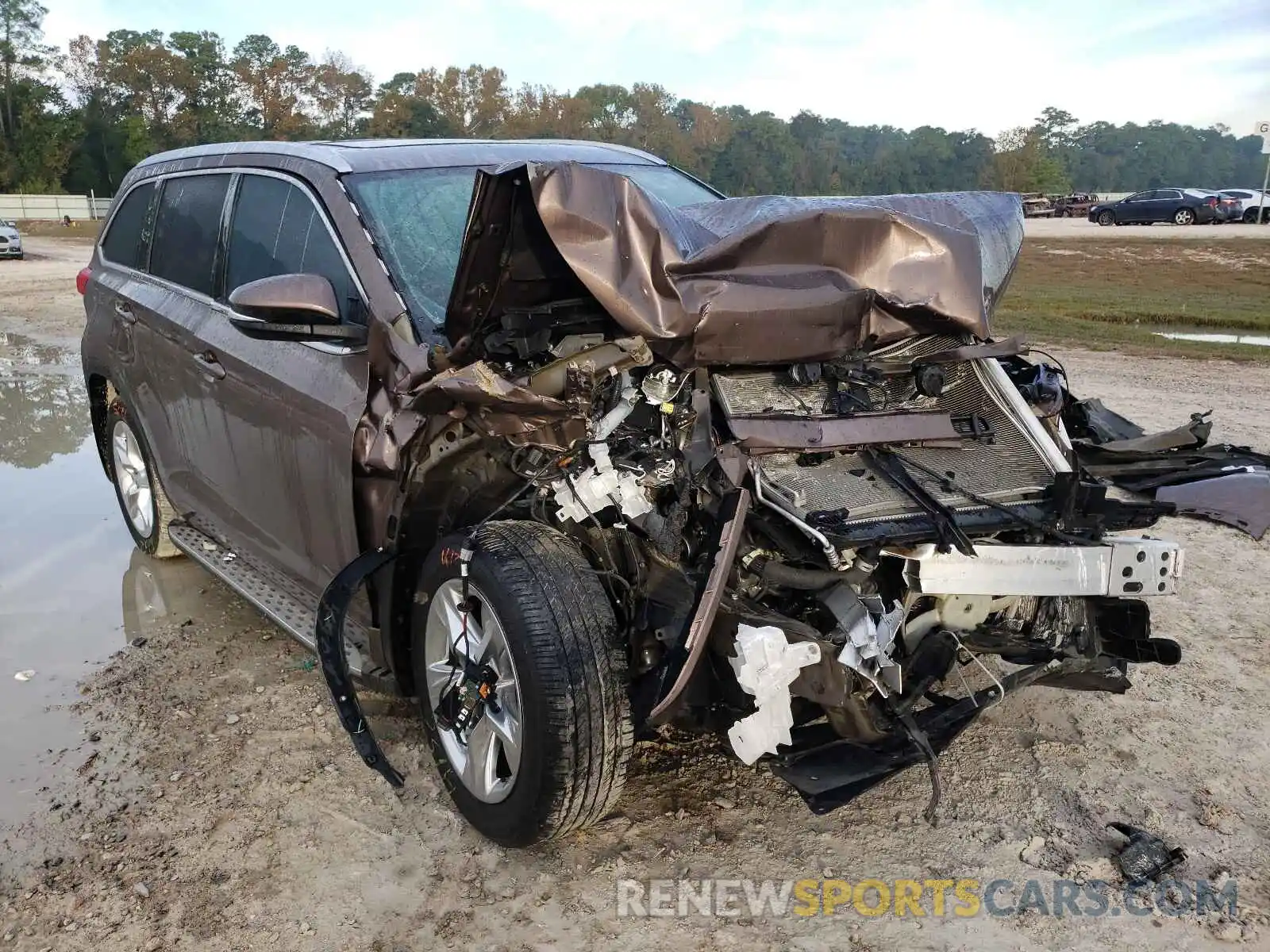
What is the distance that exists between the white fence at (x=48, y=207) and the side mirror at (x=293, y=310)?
5355cm

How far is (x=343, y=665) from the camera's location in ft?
10.2

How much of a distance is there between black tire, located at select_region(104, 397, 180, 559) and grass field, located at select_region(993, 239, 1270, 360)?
6348 millimetres

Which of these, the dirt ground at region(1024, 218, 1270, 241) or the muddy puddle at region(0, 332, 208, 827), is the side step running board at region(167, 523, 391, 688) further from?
the dirt ground at region(1024, 218, 1270, 241)

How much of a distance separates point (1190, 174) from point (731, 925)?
135214 millimetres

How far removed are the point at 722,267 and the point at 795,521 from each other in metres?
0.76

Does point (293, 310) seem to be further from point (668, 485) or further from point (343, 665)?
point (668, 485)

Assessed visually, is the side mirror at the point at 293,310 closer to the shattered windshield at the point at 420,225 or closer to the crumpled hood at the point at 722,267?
the shattered windshield at the point at 420,225

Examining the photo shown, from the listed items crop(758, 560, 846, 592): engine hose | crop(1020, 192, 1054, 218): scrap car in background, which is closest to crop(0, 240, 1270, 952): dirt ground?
crop(758, 560, 846, 592): engine hose

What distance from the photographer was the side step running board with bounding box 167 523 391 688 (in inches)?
136

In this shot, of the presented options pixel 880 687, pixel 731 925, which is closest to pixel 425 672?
pixel 731 925

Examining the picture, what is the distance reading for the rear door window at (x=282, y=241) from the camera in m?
3.41

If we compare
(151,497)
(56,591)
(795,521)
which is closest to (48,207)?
(151,497)

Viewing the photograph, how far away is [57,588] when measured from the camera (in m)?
5.04

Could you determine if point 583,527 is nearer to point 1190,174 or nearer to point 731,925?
point 731,925
